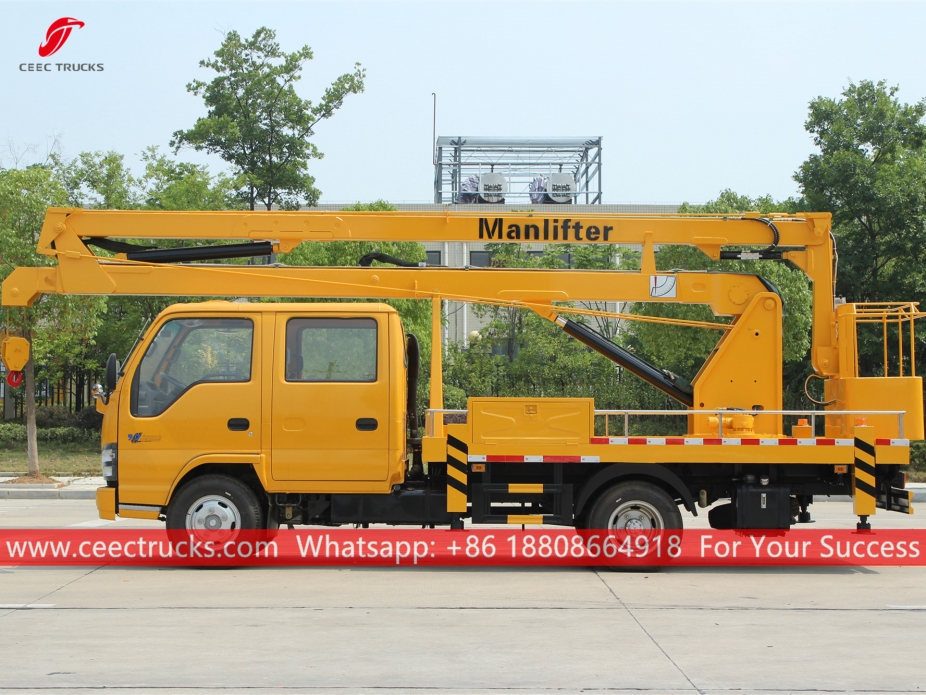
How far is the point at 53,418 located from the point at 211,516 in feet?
66.4

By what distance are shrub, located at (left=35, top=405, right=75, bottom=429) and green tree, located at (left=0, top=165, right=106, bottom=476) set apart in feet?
23.5

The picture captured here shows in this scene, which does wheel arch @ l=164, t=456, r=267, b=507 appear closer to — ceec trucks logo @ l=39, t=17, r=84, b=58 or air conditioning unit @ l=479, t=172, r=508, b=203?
ceec trucks logo @ l=39, t=17, r=84, b=58

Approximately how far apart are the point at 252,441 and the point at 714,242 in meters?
5.32

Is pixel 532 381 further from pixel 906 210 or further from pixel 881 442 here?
pixel 881 442

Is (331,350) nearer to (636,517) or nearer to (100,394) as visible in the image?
(100,394)

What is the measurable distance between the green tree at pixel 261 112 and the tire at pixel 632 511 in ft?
77.6

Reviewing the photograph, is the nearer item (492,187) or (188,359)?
(188,359)

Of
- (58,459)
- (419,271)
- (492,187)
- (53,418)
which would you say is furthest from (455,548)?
(492,187)

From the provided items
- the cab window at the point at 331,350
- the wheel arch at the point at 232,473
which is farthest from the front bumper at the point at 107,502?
the cab window at the point at 331,350

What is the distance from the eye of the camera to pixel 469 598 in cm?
Result: 802

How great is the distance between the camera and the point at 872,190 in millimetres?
24422

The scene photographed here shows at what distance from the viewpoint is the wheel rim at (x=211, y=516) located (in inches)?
360

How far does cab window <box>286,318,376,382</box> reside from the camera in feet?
30.3

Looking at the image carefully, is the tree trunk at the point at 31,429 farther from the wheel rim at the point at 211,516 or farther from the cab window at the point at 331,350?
the cab window at the point at 331,350
